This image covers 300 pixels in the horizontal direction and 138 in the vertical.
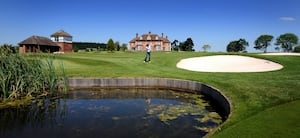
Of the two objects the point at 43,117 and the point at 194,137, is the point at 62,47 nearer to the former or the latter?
the point at 43,117

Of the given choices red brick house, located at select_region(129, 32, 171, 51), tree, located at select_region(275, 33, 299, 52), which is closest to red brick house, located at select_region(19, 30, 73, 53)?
red brick house, located at select_region(129, 32, 171, 51)

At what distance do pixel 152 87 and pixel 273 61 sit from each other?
29.8 feet

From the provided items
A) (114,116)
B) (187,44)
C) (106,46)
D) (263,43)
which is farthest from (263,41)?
(114,116)

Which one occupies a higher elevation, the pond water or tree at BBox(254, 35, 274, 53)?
tree at BBox(254, 35, 274, 53)

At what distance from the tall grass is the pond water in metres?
0.66

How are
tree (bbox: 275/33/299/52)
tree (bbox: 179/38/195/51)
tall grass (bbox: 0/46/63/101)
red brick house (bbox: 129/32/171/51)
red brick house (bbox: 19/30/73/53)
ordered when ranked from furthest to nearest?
tree (bbox: 275/33/299/52) → tree (bbox: 179/38/195/51) → red brick house (bbox: 129/32/171/51) → red brick house (bbox: 19/30/73/53) → tall grass (bbox: 0/46/63/101)

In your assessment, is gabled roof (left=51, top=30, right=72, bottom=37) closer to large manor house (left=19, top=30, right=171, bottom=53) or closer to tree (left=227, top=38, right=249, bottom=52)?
large manor house (left=19, top=30, right=171, bottom=53)

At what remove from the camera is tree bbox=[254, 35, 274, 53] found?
76938 mm

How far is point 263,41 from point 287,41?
7285 mm

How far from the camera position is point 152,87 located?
10.6 metres

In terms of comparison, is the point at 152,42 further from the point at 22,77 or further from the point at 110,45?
the point at 22,77

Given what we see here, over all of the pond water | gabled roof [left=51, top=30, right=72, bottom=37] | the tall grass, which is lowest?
the pond water

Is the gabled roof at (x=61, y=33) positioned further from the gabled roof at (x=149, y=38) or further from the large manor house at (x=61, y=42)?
the gabled roof at (x=149, y=38)

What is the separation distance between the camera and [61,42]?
47.3 metres
